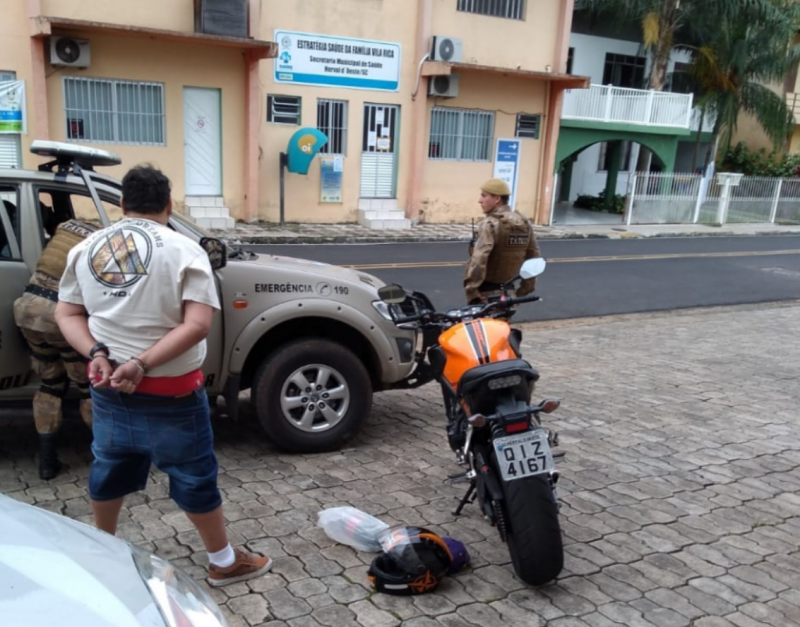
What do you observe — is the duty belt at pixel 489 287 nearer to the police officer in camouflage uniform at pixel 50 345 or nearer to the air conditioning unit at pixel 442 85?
the police officer in camouflage uniform at pixel 50 345

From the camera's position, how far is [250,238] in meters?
16.1

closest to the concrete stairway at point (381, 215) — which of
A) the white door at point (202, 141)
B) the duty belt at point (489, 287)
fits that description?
the white door at point (202, 141)

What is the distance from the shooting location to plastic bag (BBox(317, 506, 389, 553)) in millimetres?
3732

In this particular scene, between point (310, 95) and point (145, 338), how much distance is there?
16386mm

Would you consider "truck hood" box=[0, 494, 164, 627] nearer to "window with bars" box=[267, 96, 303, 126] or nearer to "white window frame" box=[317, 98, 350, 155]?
"window with bars" box=[267, 96, 303, 126]

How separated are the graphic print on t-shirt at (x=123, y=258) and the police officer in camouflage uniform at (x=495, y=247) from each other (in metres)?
3.02

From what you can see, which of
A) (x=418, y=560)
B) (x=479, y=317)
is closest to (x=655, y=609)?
(x=418, y=560)

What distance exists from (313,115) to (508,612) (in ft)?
54.5

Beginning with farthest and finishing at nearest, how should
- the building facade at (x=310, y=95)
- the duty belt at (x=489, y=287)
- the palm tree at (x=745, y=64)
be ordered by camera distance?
the palm tree at (x=745, y=64) → the building facade at (x=310, y=95) → the duty belt at (x=489, y=287)

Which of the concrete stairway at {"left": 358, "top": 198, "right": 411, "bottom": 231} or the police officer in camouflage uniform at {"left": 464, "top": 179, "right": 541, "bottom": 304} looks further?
the concrete stairway at {"left": 358, "top": 198, "right": 411, "bottom": 231}

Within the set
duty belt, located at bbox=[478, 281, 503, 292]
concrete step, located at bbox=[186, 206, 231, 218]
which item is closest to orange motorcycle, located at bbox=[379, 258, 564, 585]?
duty belt, located at bbox=[478, 281, 503, 292]

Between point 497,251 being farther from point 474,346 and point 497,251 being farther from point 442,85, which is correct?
point 442,85

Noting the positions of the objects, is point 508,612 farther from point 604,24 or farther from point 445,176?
point 604,24

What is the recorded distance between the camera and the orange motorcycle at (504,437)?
10.9ft
